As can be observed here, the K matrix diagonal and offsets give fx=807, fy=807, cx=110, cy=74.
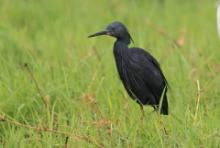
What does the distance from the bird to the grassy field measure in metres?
0.13

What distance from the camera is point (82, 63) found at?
5297mm

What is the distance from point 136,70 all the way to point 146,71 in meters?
0.07

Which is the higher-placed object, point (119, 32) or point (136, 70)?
point (119, 32)

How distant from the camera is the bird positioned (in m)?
4.03

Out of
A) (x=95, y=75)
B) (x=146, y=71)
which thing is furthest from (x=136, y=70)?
(x=95, y=75)

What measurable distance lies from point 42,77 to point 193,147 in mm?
1602

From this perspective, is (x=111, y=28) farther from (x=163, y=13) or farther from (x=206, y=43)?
(x=163, y=13)

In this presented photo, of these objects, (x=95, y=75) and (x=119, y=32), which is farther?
(x=95, y=75)

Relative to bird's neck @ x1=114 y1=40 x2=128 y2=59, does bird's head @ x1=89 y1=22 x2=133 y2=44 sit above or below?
above

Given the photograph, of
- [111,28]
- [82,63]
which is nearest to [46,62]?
[82,63]

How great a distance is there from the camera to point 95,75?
4.97m

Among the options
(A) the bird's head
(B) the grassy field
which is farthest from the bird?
(B) the grassy field

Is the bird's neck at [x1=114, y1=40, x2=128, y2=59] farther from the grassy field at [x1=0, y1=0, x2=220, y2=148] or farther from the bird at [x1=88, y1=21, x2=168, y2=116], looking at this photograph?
the grassy field at [x1=0, y1=0, x2=220, y2=148]

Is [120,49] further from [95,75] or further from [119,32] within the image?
[95,75]
